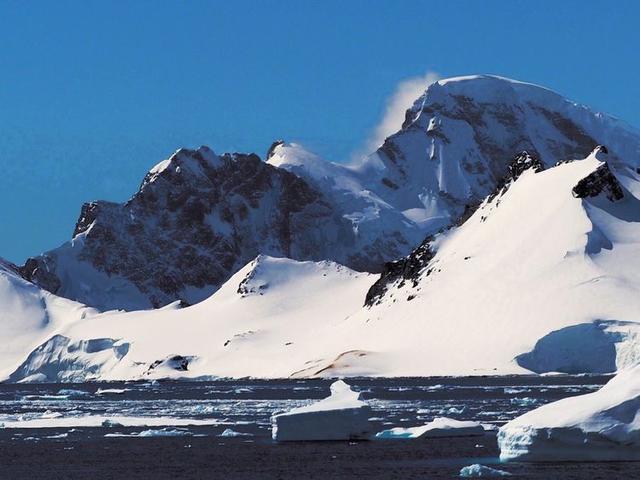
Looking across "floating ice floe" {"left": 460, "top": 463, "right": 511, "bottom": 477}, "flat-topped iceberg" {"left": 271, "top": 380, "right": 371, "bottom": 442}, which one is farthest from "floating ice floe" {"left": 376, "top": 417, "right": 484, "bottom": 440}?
"floating ice floe" {"left": 460, "top": 463, "right": 511, "bottom": 477}

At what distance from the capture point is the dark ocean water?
73188 mm

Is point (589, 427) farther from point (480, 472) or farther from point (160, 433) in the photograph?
point (160, 433)

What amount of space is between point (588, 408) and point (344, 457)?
17.4 m

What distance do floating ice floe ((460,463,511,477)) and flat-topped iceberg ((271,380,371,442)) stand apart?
17.0m

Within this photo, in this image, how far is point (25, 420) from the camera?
125 metres

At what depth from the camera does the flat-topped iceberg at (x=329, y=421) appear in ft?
279

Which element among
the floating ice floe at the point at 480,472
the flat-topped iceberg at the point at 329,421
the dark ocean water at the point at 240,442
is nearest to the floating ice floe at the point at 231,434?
the dark ocean water at the point at 240,442

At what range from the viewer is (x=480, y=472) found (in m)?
66.9

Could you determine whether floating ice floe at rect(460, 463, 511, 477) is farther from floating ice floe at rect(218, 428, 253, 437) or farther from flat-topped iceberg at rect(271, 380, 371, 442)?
floating ice floe at rect(218, 428, 253, 437)

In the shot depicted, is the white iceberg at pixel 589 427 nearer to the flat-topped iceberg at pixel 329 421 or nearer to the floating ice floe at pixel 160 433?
the flat-topped iceberg at pixel 329 421

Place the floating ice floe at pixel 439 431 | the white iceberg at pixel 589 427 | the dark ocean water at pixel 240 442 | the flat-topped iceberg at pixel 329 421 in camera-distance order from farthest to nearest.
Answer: the floating ice floe at pixel 439 431, the flat-topped iceberg at pixel 329 421, the dark ocean water at pixel 240 442, the white iceberg at pixel 589 427

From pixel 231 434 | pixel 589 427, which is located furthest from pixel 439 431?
pixel 589 427

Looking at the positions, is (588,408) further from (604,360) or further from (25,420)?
(604,360)

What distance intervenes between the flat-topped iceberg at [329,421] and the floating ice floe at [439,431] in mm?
1597
